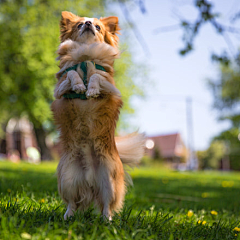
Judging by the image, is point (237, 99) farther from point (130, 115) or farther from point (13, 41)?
point (13, 41)

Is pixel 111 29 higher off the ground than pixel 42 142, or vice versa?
pixel 111 29

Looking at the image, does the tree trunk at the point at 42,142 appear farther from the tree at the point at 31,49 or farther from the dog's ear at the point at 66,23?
the dog's ear at the point at 66,23

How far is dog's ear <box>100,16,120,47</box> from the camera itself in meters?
3.14

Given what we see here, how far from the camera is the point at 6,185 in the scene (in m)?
4.55

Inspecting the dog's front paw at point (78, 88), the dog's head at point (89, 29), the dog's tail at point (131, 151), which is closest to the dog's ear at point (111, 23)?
the dog's head at point (89, 29)

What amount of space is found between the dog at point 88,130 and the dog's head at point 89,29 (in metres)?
0.03

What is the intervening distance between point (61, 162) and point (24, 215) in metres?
0.60

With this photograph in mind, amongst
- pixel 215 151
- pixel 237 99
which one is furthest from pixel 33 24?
pixel 215 151

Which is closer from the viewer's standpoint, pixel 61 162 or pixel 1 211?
pixel 1 211

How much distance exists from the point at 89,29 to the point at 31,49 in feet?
44.3

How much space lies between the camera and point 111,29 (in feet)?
10.6

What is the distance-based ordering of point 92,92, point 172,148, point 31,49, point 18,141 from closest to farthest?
point 92,92
point 31,49
point 18,141
point 172,148

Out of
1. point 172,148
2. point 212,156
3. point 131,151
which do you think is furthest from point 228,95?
point 131,151

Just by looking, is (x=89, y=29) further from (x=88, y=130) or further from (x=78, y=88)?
(x=88, y=130)
